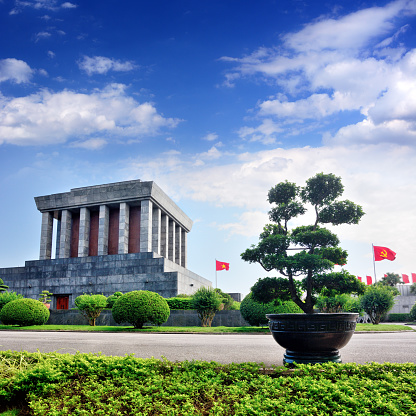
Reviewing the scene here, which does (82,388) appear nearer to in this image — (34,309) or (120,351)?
(120,351)

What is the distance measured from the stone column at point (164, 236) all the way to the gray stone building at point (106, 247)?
10cm

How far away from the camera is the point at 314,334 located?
5.25 meters

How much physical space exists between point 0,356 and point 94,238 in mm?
30957

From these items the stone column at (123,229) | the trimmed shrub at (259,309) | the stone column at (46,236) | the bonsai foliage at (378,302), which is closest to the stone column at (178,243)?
the stone column at (123,229)

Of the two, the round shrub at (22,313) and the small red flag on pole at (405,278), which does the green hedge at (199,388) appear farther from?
the small red flag on pole at (405,278)

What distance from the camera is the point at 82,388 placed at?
4.72 m

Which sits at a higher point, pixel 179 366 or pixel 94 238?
pixel 94 238

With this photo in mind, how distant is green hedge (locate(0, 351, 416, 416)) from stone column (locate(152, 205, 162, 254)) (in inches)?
1131

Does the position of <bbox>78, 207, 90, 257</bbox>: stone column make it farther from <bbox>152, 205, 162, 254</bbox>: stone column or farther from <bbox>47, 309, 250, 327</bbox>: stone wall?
<bbox>47, 309, 250, 327</bbox>: stone wall

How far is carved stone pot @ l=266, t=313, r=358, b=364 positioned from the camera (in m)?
5.25

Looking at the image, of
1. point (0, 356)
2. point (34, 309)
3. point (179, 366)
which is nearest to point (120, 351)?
point (0, 356)

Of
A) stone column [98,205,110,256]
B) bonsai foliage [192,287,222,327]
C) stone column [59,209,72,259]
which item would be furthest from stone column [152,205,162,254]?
bonsai foliage [192,287,222,327]

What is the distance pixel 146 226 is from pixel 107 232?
177 inches

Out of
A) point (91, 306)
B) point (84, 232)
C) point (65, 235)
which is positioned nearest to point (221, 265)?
point (84, 232)
